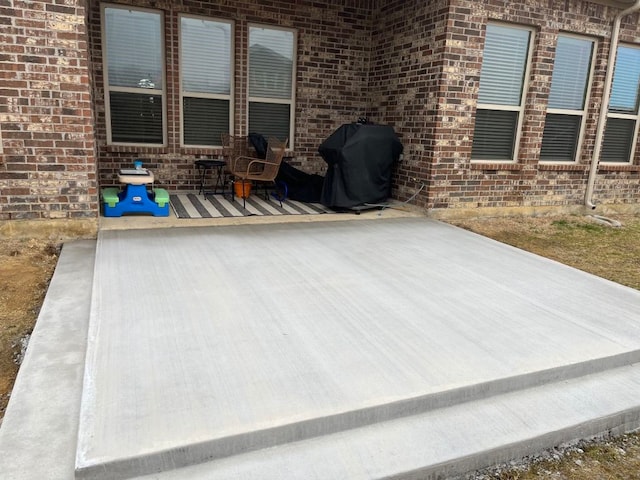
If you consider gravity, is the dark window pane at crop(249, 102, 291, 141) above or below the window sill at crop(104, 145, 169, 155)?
above

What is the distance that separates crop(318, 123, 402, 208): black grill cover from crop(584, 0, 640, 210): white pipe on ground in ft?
9.91

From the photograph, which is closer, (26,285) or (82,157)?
(26,285)

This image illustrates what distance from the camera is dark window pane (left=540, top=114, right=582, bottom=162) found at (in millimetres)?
6727

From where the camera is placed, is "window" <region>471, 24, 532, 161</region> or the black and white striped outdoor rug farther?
"window" <region>471, 24, 532, 161</region>

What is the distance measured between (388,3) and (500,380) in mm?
5923

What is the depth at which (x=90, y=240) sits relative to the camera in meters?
4.48

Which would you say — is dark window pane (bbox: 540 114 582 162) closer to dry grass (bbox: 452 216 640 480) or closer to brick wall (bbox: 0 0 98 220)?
dry grass (bbox: 452 216 640 480)

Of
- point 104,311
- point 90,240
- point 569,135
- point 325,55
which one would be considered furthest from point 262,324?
point 569,135

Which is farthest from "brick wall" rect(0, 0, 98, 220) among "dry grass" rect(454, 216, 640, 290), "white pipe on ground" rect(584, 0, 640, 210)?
"white pipe on ground" rect(584, 0, 640, 210)

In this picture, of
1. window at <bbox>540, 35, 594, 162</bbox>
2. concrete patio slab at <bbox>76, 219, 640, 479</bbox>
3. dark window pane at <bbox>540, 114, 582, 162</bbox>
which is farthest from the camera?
dark window pane at <bbox>540, 114, 582, 162</bbox>

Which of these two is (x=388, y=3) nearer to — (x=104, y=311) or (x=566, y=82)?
(x=566, y=82)

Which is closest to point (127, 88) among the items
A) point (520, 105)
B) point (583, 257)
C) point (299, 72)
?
point (299, 72)

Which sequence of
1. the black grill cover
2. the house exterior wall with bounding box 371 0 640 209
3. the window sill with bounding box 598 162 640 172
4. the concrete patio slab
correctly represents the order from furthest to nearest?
the window sill with bounding box 598 162 640 172
the black grill cover
the house exterior wall with bounding box 371 0 640 209
the concrete patio slab

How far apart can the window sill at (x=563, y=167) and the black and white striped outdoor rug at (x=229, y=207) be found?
312 centimetres
